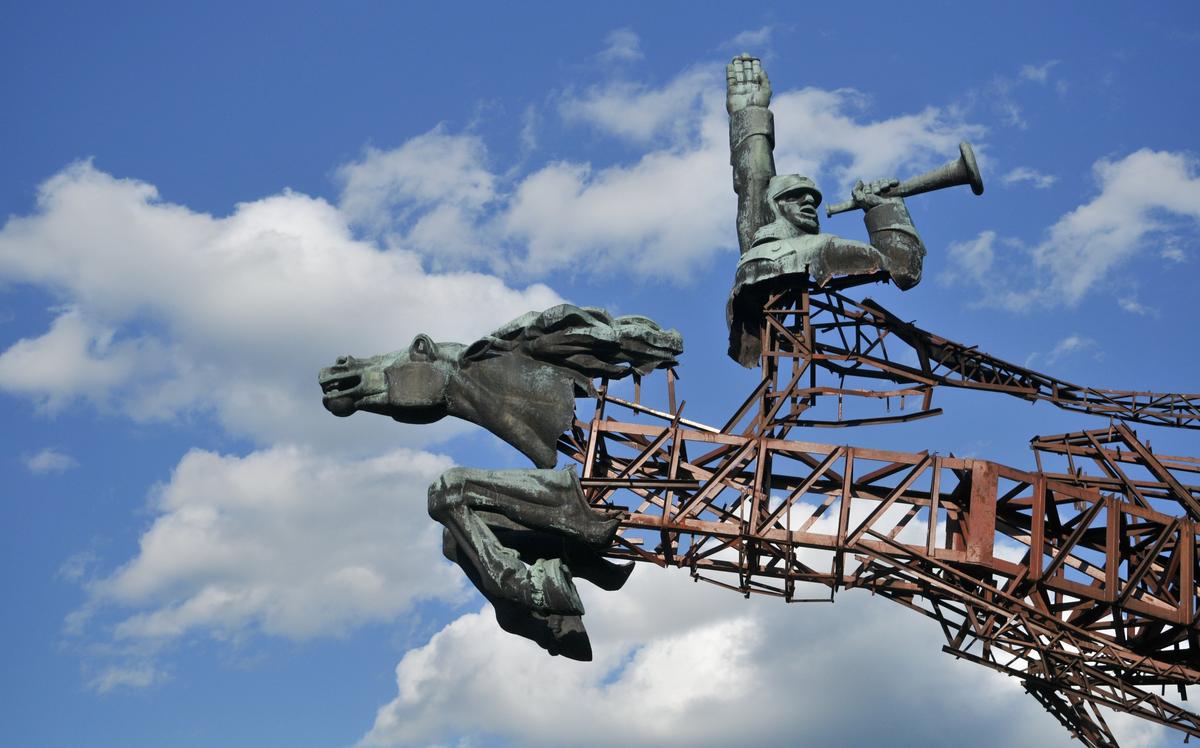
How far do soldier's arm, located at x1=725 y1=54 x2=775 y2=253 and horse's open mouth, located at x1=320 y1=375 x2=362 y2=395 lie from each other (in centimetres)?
553

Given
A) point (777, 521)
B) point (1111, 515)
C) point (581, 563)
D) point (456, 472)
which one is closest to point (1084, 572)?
point (1111, 515)

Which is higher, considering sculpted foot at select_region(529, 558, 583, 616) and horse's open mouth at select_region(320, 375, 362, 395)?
horse's open mouth at select_region(320, 375, 362, 395)

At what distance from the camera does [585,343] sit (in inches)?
1021

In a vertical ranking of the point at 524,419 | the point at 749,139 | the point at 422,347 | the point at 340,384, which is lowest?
the point at 524,419

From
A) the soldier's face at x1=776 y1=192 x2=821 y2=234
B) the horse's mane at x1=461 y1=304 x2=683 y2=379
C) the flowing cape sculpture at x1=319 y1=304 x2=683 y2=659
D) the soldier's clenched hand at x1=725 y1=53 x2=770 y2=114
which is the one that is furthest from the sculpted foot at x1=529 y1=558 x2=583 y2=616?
the soldier's clenched hand at x1=725 y1=53 x2=770 y2=114

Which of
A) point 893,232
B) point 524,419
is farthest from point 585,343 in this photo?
point 893,232

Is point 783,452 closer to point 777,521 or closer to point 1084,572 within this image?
point 777,521

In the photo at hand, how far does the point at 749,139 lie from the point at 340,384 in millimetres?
6788

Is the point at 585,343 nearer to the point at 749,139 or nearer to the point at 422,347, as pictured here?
the point at 422,347

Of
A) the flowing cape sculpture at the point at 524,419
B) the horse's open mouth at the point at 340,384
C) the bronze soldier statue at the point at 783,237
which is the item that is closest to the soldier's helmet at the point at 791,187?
the bronze soldier statue at the point at 783,237

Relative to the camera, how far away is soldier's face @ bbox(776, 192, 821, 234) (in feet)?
90.5

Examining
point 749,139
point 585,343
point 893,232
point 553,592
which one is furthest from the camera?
point 749,139

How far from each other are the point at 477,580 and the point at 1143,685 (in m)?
8.48

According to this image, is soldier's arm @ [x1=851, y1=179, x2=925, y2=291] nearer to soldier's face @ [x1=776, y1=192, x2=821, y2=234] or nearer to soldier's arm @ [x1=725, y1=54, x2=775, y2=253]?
soldier's face @ [x1=776, y1=192, x2=821, y2=234]
